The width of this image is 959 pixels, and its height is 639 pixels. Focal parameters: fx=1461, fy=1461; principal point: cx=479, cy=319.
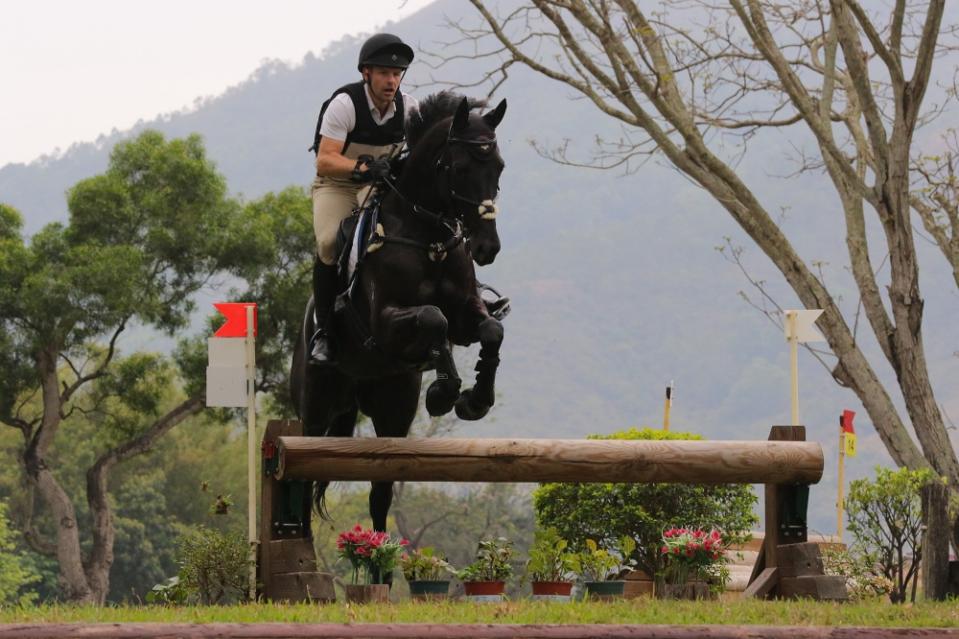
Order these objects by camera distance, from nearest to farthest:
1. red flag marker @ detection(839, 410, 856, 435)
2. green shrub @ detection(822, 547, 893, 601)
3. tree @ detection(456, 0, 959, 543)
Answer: green shrub @ detection(822, 547, 893, 601) < red flag marker @ detection(839, 410, 856, 435) < tree @ detection(456, 0, 959, 543)

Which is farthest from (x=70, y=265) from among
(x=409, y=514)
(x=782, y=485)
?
(x=409, y=514)

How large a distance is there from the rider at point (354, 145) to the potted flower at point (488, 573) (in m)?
1.48

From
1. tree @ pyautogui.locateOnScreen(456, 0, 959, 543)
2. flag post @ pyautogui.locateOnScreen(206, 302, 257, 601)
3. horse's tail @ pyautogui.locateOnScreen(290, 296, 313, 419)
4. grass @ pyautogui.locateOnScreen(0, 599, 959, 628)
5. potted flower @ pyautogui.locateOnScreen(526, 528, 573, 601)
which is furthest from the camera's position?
tree @ pyautogui.locateOnScreen(456, 0, 959, 543)

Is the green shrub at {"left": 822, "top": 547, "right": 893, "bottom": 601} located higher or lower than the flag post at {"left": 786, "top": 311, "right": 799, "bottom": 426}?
lower

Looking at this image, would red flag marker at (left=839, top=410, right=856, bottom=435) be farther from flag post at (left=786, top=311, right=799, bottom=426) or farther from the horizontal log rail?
the horizontal log rail

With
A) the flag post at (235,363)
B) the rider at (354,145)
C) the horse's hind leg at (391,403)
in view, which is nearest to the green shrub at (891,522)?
the horse's hind leg at (391,403)

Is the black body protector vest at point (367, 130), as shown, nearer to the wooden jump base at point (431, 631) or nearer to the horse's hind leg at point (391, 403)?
the horse's hind leg at point (391, 403)

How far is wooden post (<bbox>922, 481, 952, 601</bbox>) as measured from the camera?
9.42 meters

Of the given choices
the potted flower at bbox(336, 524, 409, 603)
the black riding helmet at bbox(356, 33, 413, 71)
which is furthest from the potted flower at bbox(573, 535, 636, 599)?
the black riding helmet at bbox(356, 33, 413, 71)

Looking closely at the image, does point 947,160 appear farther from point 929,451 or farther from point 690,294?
point 690,294

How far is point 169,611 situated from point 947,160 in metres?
14.7

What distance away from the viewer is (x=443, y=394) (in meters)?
7.38

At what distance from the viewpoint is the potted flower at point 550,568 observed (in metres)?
8.22

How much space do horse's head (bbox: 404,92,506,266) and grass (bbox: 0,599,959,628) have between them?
69.1 inches
